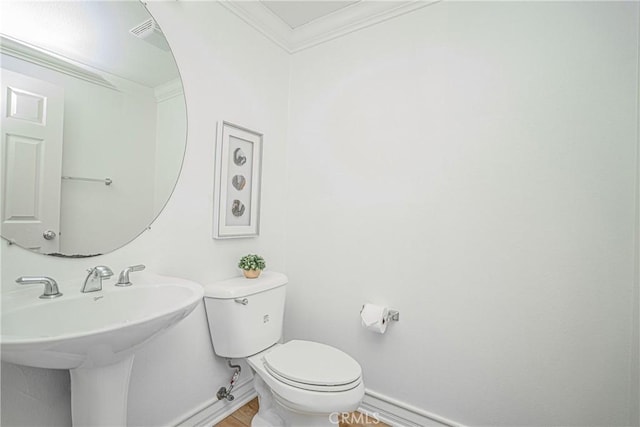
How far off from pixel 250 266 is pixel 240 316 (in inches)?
10.4

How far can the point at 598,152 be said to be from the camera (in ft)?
3.80

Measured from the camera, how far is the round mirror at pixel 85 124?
0.97 meters

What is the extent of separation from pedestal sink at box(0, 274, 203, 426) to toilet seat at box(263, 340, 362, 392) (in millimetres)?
503

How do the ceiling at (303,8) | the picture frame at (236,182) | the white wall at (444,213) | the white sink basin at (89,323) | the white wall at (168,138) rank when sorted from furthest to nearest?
1. the ceiling at (303,8)
2. the picture frame at (236,182)
3. the white wall at (168,138)
4. the white wall at (444,213)
5. the white sink basin at (89,323)

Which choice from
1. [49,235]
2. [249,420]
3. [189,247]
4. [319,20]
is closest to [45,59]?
[49,235]

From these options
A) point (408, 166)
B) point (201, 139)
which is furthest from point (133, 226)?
point (408, 166)

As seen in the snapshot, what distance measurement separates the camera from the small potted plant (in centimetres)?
157

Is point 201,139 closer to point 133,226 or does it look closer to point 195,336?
point 133,226

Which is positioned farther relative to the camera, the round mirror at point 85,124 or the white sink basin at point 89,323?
the round mirror at point 85,124

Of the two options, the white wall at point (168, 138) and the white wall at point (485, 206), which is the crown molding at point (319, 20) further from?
the white wall at point (168, 138)

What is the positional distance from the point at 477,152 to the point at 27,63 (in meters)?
1.77

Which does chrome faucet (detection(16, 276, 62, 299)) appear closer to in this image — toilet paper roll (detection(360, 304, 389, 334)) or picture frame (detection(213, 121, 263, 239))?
picture frame (detection(213, 121, 263, 239))

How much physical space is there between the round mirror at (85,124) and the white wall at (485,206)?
0.90 metres

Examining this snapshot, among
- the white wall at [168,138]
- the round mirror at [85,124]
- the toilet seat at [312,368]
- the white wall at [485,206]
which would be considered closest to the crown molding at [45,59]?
the round mirror at [85,124]
